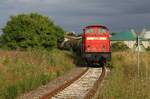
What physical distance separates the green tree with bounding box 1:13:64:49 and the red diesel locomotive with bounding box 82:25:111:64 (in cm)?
3064

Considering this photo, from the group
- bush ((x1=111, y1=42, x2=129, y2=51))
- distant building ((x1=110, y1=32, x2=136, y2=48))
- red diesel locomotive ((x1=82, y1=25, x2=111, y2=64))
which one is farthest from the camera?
distant building ((x1=110, y1=32, x2=136, y2=48))

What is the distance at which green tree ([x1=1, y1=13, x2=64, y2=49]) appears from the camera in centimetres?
7150

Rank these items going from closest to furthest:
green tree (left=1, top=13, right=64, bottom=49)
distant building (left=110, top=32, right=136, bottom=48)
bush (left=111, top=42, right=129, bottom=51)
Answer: green tree (left=1, top=13, right=64, bottom=49)
bush (left=111, top=42, right=129, bottom=51)
distant building (left=110, top=32, right=136, bottom=48)

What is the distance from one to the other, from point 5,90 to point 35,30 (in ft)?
199

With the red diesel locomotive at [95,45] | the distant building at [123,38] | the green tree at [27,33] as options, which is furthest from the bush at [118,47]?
the red diesel locomotive at [95,45]

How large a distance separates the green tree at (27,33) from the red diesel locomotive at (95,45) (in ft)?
101

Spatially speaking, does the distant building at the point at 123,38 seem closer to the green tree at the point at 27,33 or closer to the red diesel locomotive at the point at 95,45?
the green tree at the point at 27,33

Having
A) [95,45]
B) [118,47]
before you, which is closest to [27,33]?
[118,47]

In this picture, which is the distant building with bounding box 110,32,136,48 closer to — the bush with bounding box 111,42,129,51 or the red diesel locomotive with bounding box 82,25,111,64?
the bush with bounding box 111,42,129,51

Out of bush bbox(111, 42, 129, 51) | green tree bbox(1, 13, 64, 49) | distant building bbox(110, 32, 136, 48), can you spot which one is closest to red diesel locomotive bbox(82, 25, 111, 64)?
green tree bbox(1, 13, 64, 49)

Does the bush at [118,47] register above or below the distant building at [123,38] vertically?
below

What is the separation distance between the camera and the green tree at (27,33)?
71500 mm

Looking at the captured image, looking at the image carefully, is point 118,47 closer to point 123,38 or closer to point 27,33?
point 27,33

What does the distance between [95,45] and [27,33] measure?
116 ft
